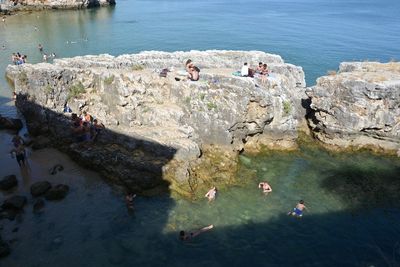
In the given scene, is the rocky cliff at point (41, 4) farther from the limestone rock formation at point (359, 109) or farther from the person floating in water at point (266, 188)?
the person floating in water at point (266, 188)

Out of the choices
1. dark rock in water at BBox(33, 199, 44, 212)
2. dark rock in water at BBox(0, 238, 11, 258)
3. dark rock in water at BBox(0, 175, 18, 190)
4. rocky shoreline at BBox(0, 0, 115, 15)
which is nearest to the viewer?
dark rock in water at BBox(0, 238, 11, 258)

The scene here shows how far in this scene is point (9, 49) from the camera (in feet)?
171

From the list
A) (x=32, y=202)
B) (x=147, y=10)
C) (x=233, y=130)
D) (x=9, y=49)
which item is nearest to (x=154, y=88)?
(x=233, y=130)

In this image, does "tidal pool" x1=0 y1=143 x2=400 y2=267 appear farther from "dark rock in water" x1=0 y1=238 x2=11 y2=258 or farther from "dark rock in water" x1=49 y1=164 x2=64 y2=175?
"dark rock in water" x1=49 y1=164 x2=64 y2=175

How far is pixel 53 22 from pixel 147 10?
3229 cm

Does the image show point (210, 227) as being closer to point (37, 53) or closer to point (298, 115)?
point (298, 115)

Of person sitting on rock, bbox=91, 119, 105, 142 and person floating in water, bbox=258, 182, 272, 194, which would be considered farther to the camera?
person sitting on rock, bbox=91, 119, 105, 142

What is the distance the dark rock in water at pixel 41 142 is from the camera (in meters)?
25.5

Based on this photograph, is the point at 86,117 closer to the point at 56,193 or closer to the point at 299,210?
the point at 56,193

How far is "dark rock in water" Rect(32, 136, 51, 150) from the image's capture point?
25516 millimetres

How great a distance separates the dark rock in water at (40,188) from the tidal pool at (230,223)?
Result: 63cm

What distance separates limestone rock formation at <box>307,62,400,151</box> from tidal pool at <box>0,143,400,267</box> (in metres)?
3.06

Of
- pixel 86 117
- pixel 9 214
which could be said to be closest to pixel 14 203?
pixel 9 214

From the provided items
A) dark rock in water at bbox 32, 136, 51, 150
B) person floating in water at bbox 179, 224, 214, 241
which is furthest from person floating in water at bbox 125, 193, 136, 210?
dark rock in water at bbox 32, 136, 51, 150
